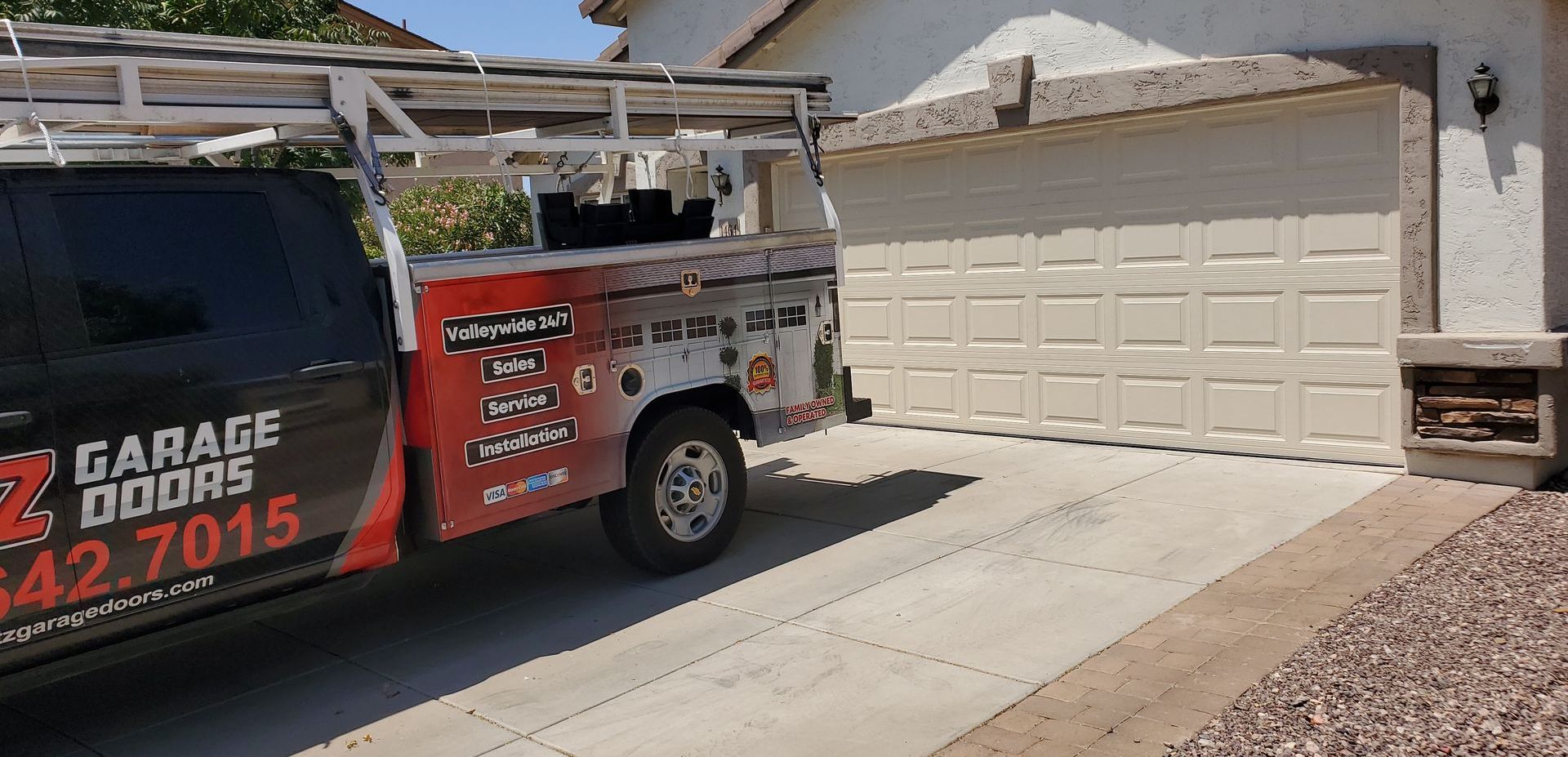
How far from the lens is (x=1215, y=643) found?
15.8ft

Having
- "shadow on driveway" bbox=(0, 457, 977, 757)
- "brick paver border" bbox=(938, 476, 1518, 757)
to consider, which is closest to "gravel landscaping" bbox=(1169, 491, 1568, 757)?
"brick paver border" bbox=(938, 476, 1518, 757)

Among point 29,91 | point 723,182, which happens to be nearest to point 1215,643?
point 29,91

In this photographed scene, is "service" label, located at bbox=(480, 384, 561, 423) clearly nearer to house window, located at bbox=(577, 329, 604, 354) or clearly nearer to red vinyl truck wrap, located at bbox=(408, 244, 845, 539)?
red vinyl truck wrap, located at bbox=(408, 244, 845, 539)

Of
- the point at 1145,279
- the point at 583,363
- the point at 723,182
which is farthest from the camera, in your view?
the point at 723,182

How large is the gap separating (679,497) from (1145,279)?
12.8 ft

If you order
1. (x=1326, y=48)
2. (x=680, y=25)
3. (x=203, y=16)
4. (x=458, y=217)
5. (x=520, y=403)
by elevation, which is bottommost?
(x=520, y=403)

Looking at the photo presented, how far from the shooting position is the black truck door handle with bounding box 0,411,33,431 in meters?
3.84

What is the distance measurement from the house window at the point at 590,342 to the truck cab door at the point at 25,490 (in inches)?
83.6

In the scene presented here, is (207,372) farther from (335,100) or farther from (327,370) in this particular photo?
(335,100)

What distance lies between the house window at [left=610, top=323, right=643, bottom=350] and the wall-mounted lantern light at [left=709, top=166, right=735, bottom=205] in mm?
5177

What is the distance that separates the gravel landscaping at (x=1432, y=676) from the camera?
3857 mm

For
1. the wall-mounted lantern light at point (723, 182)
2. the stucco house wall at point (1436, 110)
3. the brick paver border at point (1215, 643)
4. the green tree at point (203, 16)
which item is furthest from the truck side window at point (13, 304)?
the wall-mounted lantern light at point (723, 182)

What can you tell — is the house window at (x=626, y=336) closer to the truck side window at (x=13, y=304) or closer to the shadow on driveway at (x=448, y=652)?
the shadow on driveway at (x=448, y=652)

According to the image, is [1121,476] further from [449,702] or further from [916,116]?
[449,702]
